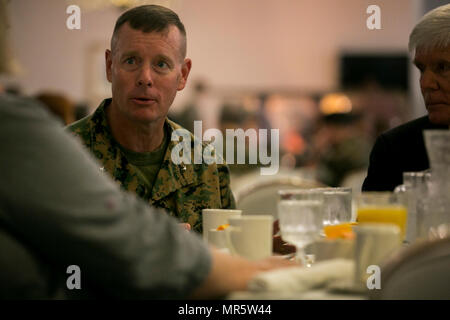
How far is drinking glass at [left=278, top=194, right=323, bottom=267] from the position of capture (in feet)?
4.04

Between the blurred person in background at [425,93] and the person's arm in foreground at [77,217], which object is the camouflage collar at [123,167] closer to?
the blurred person in background at [425,93]

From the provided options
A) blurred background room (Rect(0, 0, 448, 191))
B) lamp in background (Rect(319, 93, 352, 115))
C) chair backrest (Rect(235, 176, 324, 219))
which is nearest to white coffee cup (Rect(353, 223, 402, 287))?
chair backrest (Rect(235, 176, 324, 219))

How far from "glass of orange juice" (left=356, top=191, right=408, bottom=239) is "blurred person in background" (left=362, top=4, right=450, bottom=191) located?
32.6 inches

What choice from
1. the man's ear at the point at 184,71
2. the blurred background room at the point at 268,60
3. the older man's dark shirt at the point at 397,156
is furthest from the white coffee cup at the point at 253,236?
the blurred background room at the point at 268,60

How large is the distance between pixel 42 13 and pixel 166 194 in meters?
8.04

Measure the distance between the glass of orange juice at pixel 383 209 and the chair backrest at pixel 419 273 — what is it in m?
0.30

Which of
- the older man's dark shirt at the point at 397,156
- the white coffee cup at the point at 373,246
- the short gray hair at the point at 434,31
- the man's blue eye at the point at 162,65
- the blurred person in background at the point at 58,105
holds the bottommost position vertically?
the white coffee cup at the point at 373,246

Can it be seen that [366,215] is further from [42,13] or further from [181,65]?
[42,13]

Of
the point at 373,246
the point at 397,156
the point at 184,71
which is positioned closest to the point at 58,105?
the point at 184,71

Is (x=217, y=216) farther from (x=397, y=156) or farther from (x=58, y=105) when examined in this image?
(x=58, y=105)

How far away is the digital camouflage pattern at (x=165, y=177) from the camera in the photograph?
2.00 meters

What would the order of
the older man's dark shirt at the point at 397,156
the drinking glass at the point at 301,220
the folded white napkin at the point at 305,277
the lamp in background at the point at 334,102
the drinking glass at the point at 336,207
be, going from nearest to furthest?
the folded white napkin at the point at 305,277 → the drinking glass at the point at 301,220 → the drinking glass at the point at 336,207 → the older man's dark shirt at the point at 397,156 → the lamp in background at the point at 334,102

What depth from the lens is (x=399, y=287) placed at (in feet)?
3.33
